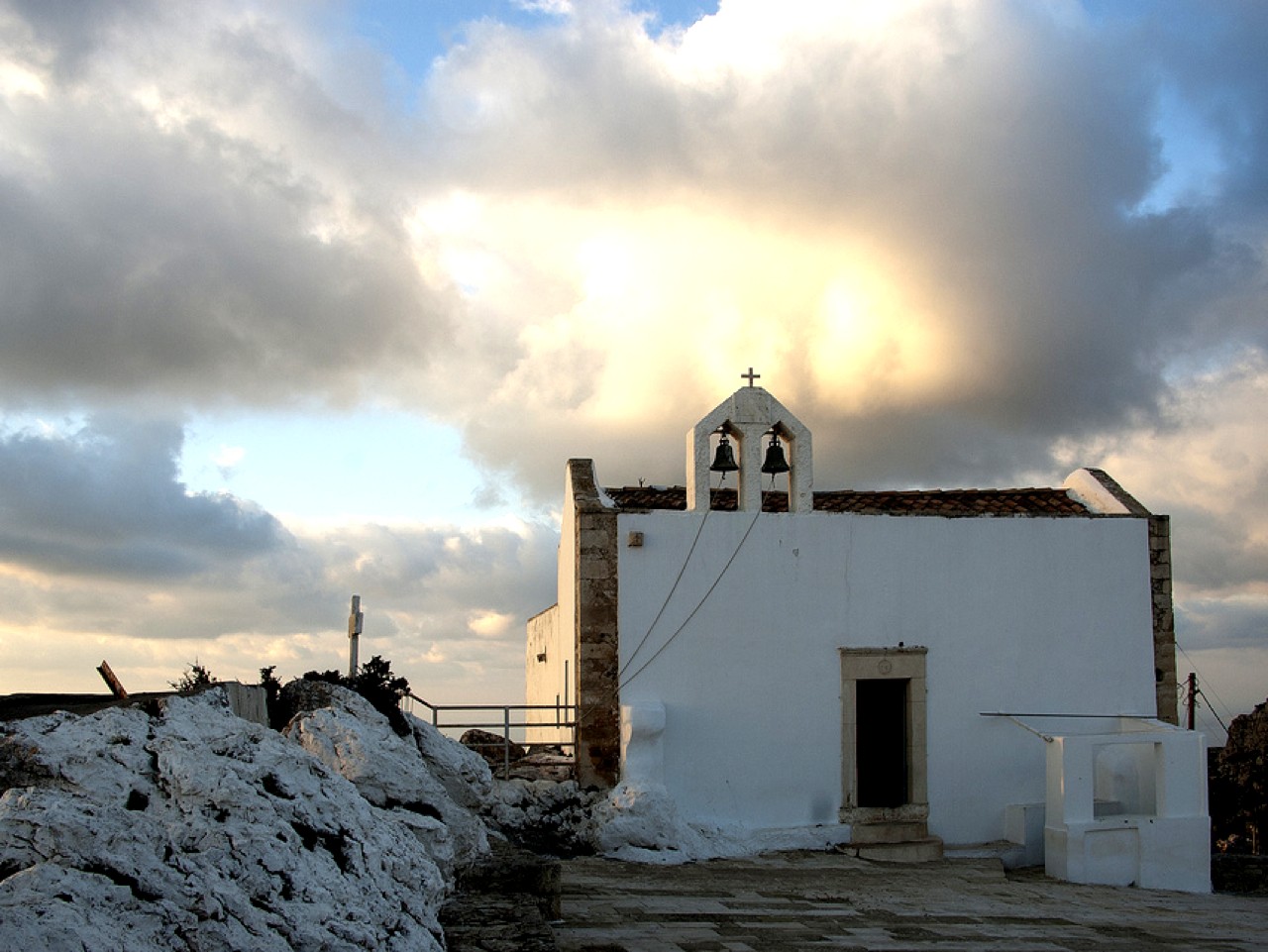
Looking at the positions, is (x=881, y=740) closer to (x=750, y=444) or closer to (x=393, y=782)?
(x=750, y=444)

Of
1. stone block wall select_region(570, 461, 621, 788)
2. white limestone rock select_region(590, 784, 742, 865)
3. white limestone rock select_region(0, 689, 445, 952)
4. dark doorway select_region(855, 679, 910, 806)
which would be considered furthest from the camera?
dark doorway select_region(855, 679, 910, 806)

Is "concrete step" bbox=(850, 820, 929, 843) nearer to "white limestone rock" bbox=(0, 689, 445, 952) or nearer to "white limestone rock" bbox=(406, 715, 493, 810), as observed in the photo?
"white limestone rock" bbox=(406, 715, 493, 810)

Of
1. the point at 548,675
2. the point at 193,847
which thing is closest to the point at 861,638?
the point at 548,675

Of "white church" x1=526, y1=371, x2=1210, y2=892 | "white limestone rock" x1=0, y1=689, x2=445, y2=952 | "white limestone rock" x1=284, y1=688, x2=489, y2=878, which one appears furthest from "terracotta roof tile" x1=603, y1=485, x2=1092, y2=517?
"white limestone rock" x1=0, y1=689, x2=445, y2=952

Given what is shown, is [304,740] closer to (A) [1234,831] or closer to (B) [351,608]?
(B) [351,608]

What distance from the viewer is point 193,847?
3857 millimetres

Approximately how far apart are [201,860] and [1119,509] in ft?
42.4

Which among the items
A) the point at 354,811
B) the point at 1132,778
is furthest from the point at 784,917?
the point at 1132,778

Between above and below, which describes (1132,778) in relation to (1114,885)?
above

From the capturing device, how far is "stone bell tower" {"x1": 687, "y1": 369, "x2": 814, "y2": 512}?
13148mm

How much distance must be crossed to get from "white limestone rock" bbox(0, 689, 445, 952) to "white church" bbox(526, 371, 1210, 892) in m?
7.62

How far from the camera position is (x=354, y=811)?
473 centimetres

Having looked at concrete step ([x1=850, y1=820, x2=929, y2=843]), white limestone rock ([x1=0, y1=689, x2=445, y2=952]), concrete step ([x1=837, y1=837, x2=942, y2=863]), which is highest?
→ white limestone rock ([x1=0, y1=689, x2=445, y2=952])

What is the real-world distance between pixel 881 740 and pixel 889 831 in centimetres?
143
